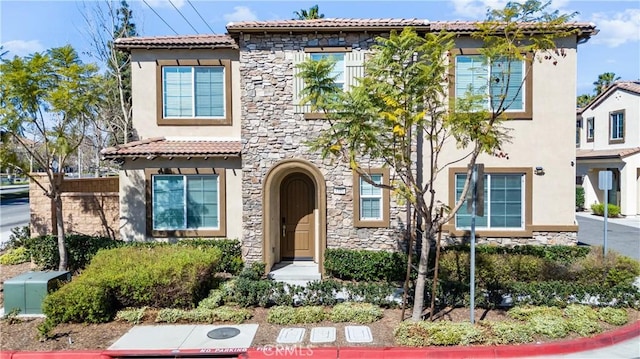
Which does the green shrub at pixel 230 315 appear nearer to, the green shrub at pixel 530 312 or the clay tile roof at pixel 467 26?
the green shrub at pixel 530 312

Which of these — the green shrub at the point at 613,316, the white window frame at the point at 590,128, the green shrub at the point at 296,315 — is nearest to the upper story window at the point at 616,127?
the white window frame at the point at 590,128

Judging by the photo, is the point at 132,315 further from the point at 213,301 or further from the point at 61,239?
the point at 61,239

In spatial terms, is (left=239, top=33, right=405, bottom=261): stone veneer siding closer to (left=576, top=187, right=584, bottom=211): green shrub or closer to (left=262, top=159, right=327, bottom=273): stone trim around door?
(left=262, top=159, right=327, bottom=273): stone trim around door

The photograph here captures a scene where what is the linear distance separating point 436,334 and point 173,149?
891 centimetres

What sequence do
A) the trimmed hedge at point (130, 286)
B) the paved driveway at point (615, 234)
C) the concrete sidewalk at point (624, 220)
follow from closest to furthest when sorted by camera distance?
the trimmed hedge at point (130, 286)
the paved driveway at point (615, 234)
the concrete sidewalk at point (624, 220)

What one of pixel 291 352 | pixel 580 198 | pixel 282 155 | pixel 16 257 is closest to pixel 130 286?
pixel 291 352

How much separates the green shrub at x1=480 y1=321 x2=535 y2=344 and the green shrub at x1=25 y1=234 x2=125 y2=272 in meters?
10.3

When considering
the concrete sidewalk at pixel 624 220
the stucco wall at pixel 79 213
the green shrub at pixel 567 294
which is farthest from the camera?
the concrete sidewalk at pixel 624 220

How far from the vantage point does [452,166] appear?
12.6m

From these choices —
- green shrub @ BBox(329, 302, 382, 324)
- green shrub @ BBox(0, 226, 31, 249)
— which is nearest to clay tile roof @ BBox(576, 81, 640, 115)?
green shrub @ BBox(329, 302, 382, 324)

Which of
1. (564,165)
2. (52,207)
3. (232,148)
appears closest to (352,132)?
(232,148)

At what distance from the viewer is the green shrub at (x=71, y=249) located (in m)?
12.4

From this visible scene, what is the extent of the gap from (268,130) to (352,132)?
4594 mm

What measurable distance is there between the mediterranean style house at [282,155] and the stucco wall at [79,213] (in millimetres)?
818
